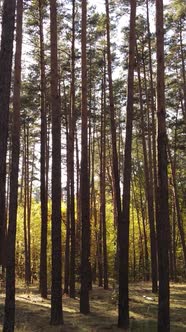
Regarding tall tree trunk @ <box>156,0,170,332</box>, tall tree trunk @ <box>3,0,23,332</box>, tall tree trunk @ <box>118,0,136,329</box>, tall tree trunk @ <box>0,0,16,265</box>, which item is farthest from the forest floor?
tall tree trunk @ <box>0,0,16,265</box>

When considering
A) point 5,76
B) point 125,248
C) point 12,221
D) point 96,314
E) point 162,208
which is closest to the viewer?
point 5,76

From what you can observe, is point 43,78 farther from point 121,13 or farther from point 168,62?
point 168,62

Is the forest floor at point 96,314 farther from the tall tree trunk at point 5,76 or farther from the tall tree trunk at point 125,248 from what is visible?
the tall tree trunk at point 5,76

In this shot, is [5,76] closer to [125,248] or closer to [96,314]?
[125,248]

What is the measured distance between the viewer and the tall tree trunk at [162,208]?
31.6ft

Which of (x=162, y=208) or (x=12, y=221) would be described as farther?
(x=12, y=221)

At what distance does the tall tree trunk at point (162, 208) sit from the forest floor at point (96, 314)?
188cm

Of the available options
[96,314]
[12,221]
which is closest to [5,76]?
[12,221]

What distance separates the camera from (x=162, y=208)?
10016 millimetres

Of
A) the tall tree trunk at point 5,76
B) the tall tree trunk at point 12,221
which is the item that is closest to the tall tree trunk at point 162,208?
the tall tree trunk at point 12,221

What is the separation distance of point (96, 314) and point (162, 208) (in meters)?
4.96

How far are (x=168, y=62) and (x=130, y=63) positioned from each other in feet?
34.8

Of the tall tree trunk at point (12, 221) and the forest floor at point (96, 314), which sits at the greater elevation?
the tall tree trunk at point (12, 221)

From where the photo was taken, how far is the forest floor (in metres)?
11.5
